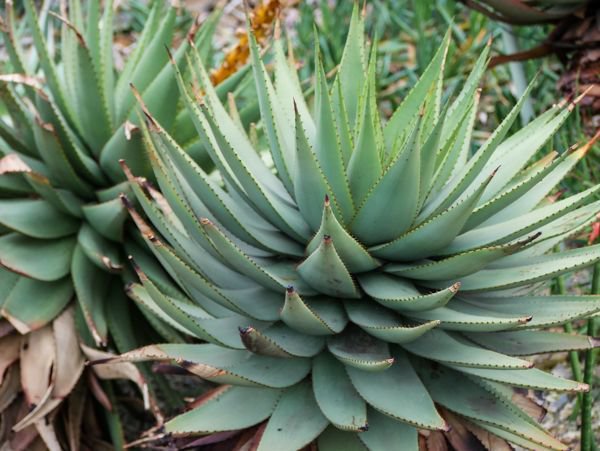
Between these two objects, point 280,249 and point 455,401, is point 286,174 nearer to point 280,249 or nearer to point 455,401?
point 280,249

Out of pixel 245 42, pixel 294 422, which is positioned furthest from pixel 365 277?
pixel 245 42

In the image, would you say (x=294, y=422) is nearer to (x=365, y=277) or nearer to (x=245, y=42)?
(x=365, y=277)

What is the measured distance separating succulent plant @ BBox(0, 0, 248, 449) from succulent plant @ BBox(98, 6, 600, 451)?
17.1 inches

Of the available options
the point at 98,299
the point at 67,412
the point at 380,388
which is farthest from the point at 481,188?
the point at 67,412

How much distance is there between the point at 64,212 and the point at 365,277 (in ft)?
2.86

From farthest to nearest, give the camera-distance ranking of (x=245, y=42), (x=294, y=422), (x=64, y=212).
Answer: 1. (x=245, y=42)
2. (x=64, y=212)
3. (x=294, y=422)

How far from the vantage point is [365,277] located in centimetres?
135

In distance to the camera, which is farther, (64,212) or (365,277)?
(64,212)

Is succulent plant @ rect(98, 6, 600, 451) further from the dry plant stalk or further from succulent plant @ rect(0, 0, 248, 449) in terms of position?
the dry plant stalk

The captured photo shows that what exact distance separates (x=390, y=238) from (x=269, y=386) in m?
0.31

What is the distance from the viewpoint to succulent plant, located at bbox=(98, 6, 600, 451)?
4.15 ft

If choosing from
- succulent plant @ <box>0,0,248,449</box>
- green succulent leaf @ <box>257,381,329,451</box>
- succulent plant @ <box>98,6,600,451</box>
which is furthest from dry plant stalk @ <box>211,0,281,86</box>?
green succulent leaf @ <box>257,381,329,451</box>

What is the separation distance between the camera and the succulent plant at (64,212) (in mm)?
1813

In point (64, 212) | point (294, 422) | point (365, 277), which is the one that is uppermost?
point (64, 212)
